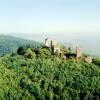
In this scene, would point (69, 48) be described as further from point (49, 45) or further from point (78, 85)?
point (78, 85)

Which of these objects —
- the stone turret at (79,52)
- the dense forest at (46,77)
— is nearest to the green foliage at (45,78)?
the dense forest at (46,77)

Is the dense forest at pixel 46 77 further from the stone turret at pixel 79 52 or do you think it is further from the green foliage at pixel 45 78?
the stone turret at pixel 79 52

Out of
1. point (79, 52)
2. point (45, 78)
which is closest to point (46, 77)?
point (45, 78)

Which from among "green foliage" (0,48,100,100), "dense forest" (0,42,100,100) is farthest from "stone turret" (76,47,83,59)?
"green foliage" (0,48,100,100)

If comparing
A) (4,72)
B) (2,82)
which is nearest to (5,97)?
(2,82)

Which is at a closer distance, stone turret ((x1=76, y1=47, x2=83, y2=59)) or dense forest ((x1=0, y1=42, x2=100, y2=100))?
dense forest ((x1=0, y1=42, x2=100, y2=100))

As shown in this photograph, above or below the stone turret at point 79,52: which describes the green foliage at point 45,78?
below

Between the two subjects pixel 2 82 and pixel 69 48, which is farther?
pixel 69 48

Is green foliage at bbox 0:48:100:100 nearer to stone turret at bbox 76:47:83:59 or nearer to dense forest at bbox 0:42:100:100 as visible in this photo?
dense forest at bbox 0:42:100:100
